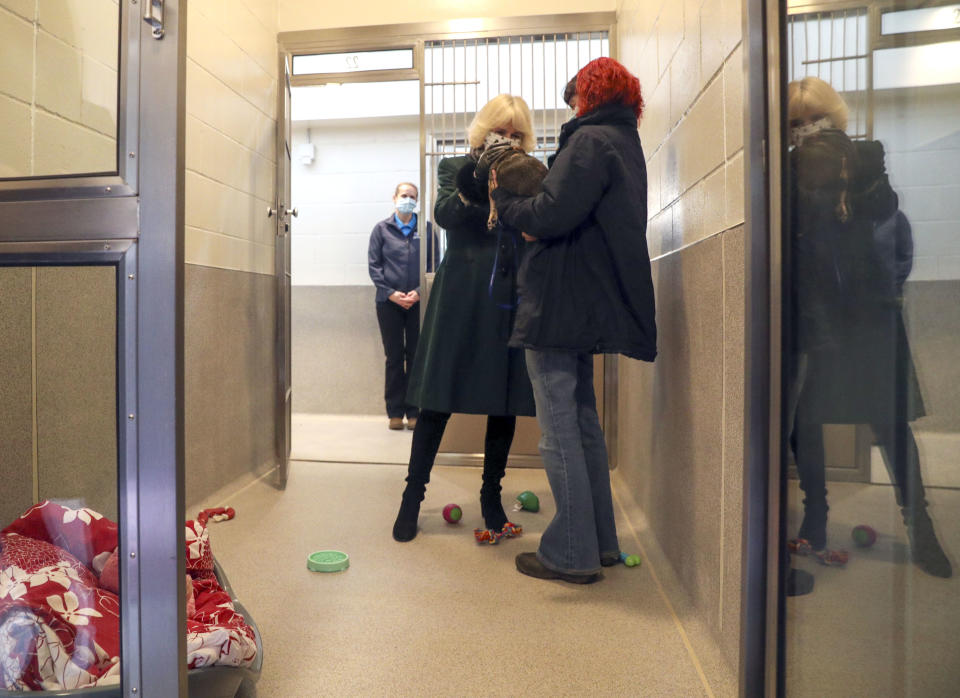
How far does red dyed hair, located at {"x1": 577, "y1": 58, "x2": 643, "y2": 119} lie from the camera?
1.66 meters

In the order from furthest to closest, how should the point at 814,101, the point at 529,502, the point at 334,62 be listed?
the point at 334,62 < the point at 529,502 < the point at 814,101

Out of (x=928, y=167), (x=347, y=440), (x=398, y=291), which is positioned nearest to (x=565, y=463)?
(x=928, y=167)

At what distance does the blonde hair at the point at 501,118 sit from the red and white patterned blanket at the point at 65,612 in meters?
1.40

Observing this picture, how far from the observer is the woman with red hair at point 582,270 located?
1.62 m

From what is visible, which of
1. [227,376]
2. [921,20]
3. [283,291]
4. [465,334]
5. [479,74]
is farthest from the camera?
[479,74]

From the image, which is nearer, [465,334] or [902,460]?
[902,460]

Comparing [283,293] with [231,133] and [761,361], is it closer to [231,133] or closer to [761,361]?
[231,133]

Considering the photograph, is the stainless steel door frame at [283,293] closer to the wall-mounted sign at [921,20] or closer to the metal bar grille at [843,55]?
the metal bar grille at [843,55]

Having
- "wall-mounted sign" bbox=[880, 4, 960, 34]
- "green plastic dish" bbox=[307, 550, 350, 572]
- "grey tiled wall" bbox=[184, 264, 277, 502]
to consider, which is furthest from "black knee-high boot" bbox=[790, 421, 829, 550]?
"grey tiled wall" bbox=[184, 264, 277, 502]

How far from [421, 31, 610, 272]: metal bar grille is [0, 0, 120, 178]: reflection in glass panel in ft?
7.32

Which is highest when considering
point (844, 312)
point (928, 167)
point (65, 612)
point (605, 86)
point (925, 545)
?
point (605, 86)

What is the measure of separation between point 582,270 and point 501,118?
564mm

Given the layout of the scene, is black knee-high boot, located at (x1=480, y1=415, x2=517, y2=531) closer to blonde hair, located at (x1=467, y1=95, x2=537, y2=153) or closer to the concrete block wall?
the concrete block wall

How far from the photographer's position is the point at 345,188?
4934mm
